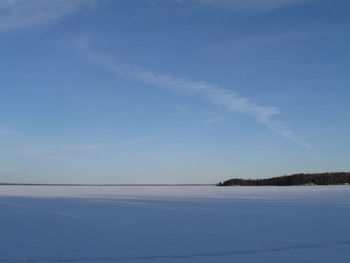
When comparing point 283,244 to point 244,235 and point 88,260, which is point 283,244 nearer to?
point 244,235

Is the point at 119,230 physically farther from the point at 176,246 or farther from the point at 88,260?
the point at 88,260

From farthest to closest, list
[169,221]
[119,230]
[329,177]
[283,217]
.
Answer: [329,177] < [283,217] < [169,221] < [119,230]

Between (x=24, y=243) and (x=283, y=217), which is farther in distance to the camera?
(x=283, y=217)

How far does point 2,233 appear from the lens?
537 centimetres

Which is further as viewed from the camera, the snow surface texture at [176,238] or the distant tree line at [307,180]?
the distant tree line at [307,180]

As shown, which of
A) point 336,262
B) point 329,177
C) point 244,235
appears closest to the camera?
point 336,262

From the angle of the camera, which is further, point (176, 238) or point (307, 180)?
point (307, 180)

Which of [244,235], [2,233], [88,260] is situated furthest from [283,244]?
[2,233]

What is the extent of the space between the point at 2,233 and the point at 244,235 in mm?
3595

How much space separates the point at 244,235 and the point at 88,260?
7.79ft

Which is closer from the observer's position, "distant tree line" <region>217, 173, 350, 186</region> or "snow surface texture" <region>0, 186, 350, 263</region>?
"snow surface texture" <region>0, 186, 350, 263</region>

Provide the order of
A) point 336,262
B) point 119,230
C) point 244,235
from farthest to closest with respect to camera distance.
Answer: point 119,230, point 244,235, point 336,262

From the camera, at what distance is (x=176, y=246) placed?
4.46 m

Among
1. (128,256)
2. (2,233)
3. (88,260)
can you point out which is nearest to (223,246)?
(128,256)
